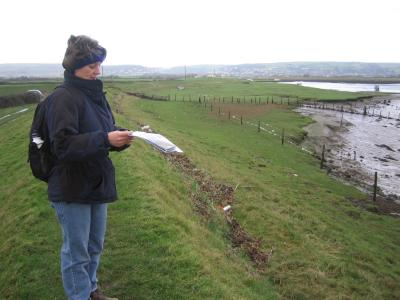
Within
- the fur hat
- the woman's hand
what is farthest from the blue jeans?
the fur hat

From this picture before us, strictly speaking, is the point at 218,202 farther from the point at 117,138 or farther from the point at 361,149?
the point at 361,149

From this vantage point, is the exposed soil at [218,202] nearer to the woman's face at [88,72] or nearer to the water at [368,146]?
the woman's face at [88,72]

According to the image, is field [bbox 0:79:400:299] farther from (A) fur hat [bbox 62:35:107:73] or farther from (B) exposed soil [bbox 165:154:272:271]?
(A) fur hat [bbox 62:35:107:73]

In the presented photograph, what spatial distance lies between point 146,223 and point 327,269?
19.8 ft

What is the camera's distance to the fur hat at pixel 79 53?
15.4 ft

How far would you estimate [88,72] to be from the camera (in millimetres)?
4832

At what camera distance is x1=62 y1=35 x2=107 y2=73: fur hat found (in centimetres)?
468

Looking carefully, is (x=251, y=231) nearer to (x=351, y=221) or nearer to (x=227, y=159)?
(x=351, y=221)

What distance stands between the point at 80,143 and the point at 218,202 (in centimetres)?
1166

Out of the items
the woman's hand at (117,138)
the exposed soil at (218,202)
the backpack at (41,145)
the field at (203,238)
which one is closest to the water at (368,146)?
the field at (203,238)

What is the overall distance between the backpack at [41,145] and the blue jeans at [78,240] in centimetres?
49

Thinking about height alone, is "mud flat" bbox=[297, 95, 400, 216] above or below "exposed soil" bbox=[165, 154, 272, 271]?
below

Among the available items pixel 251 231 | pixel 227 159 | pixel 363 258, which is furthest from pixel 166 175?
pixel 227 159

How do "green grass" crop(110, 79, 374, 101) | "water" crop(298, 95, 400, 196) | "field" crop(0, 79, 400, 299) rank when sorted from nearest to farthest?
"field" crop(0, 79, 400, 299)
"water" crop(298, 95, 400, 196)
"green grass" crop(110, 79, 374, 101)
